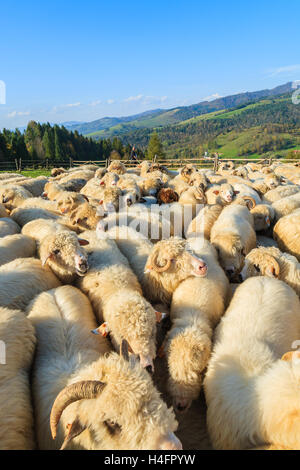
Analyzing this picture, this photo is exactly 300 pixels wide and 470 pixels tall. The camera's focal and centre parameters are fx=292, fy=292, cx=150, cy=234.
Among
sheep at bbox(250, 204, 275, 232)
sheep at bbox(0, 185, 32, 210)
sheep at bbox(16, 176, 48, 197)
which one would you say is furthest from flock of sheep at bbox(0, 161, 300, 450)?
sheep at bbox(16, 176, 48, 197)

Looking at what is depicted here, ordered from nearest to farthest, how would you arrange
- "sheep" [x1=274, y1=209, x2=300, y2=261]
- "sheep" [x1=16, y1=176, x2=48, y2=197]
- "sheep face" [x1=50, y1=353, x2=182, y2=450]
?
"sheep face" [x1=50, y1=353, x2=182, y2=450] → "sheep" [x1=274, y1=209, x2=300, y2=261] → "sheep" [x1=16, y1=176, x2=48, y2=197]

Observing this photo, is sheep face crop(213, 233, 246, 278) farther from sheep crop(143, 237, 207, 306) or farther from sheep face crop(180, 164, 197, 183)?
sheep face crop(180, 164, 197, 183)

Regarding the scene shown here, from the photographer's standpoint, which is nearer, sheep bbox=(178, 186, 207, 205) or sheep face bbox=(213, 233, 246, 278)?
sheep face bbox=(213, 233, 246, 278)

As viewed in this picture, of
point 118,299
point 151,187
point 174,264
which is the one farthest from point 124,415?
point 151,187

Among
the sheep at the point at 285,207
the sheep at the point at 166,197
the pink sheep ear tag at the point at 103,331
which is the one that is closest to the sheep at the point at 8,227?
the sheep at the point at 166,197

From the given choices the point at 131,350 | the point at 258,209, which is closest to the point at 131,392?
the point at 131,350

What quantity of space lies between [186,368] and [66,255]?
111 inches

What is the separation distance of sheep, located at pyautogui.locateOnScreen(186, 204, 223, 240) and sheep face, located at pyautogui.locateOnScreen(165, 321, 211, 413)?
4004 mm

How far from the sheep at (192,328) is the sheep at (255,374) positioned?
0.17m

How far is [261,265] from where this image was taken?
520cm

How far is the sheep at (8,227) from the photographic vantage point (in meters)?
7.20

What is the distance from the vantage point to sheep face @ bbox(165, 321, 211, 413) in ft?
11.0

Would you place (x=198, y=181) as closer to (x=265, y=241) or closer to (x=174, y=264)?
(x=265, y=241)

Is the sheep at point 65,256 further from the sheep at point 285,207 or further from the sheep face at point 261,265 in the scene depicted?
the sheep at point 285,207
